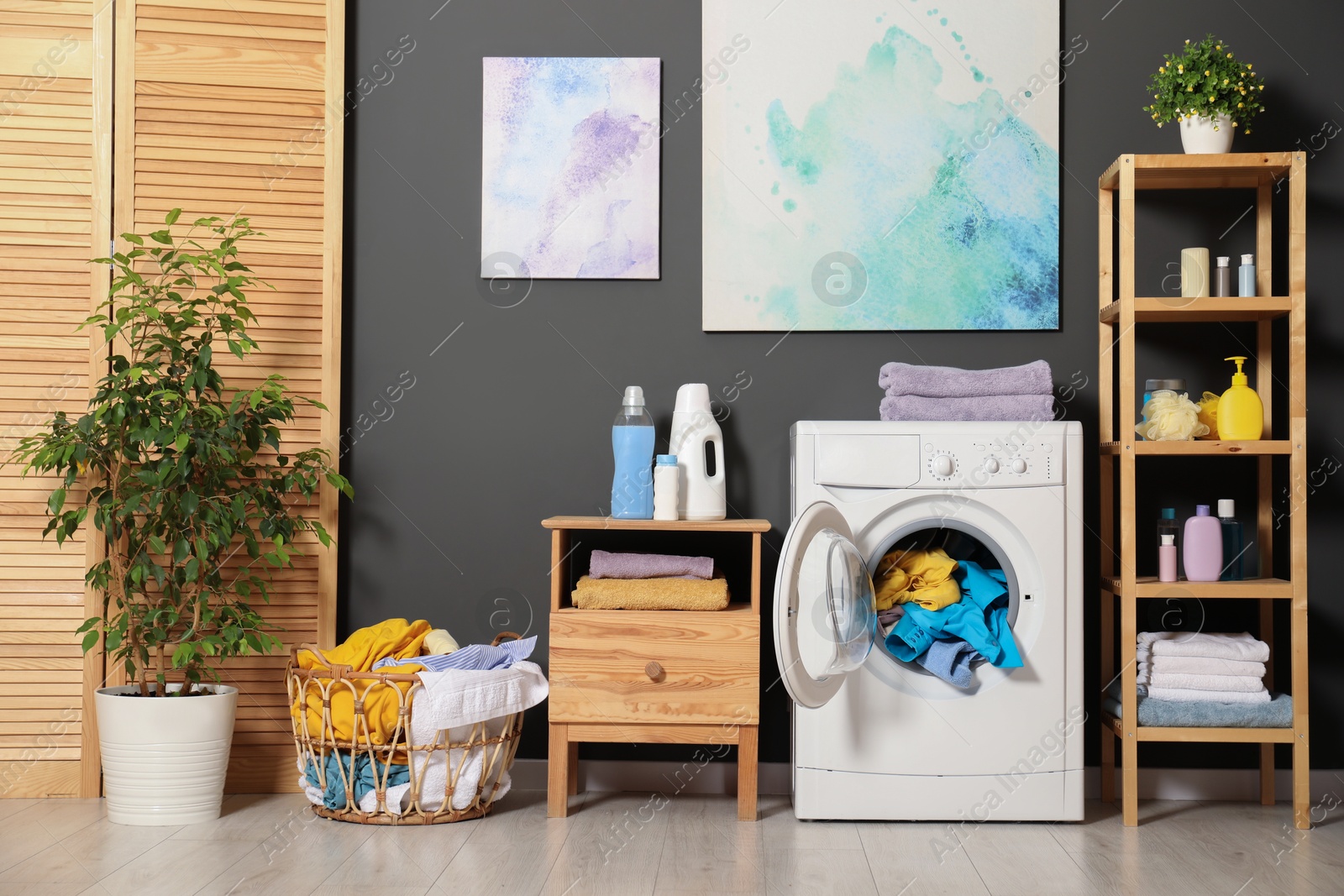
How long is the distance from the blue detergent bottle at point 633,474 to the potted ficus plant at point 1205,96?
150cm

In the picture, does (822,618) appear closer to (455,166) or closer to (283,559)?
(283,559)

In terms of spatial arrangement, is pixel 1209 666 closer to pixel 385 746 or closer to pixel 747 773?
pixel 747 773

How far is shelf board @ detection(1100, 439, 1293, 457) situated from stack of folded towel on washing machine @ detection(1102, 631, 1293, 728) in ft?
1.47

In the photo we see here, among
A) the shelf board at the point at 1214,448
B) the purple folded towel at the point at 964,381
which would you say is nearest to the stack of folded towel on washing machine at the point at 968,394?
the purple folded towel at the point at 964,381

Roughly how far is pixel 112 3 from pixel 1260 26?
3.01 meters

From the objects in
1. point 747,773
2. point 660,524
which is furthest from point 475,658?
point 747,773

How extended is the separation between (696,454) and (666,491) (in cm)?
14

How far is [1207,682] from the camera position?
233 cm

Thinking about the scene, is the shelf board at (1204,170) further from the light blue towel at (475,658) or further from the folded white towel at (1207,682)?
the light blue towel at (475,658)

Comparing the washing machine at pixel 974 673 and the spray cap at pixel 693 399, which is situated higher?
the spray cap at pixel 693 399

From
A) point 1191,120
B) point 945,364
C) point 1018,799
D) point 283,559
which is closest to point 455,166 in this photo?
point 283,559

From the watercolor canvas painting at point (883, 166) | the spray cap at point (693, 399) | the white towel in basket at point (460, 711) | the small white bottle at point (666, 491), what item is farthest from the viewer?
the watercolor canvas painting at point (883, 166)

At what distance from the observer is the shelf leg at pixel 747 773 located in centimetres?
231

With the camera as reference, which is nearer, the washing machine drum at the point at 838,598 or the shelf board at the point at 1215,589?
the washing machine drum at the point at 838,598
